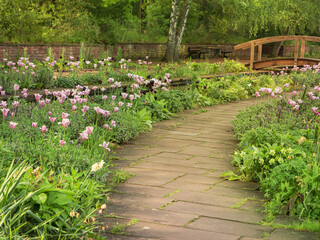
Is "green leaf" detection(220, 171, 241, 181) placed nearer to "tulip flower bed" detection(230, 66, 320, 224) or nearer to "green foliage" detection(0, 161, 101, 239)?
"tulip flower bed" detection(230, 66, 320, 224)

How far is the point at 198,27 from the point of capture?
31031 mm

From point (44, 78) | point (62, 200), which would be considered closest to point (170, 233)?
point (62, 200)

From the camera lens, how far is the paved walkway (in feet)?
14.4

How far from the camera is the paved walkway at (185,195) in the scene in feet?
14.4

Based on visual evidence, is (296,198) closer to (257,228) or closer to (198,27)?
(257,228)

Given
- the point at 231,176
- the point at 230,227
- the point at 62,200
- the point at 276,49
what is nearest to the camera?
the point at 62,200

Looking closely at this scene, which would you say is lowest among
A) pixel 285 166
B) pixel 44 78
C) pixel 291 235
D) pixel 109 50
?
pixel 291 235

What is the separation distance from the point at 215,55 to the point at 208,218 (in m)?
24.9

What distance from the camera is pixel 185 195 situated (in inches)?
210

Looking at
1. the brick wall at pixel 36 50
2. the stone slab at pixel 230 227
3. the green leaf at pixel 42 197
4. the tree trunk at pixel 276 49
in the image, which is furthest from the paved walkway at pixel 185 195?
the tree trunk at pixel 276 49

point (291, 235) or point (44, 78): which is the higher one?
point (44, 78)

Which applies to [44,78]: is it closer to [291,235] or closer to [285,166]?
[285,166]

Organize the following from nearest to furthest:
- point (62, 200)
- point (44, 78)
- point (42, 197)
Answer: point (42, 197) < point (62, 200) < point (44, 78)

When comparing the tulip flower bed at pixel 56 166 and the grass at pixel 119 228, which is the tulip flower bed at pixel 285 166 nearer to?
the grass at pixel 119 228
